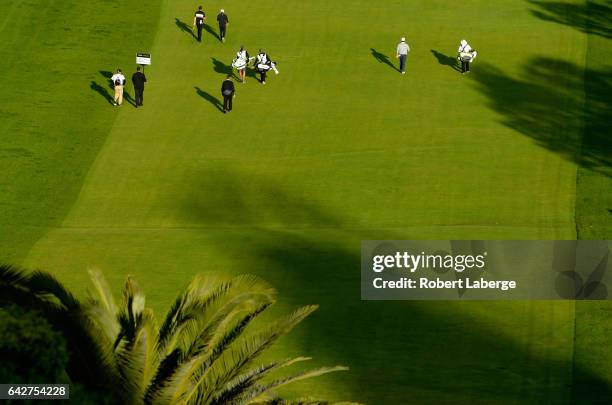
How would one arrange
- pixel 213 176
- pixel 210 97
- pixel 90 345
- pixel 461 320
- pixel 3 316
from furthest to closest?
pixel 210 97 → pixel 213 176 → pixel 461 320 → pixel 90 345 → pixel 3 316

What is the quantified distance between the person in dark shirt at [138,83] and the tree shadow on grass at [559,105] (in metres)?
13.2

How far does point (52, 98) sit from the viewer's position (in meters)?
48.1

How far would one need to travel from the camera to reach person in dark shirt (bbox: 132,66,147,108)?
46.5 meters

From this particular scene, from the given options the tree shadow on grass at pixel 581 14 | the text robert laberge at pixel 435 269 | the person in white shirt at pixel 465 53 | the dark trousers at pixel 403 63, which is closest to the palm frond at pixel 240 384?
the text robert laberge at pixel 435 269

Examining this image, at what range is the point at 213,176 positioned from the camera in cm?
4206

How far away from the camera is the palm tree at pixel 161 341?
16.8 m

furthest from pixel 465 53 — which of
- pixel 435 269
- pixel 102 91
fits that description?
pixel 435 269

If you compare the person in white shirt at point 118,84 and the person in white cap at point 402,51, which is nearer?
the person in white shirt at point 118,84

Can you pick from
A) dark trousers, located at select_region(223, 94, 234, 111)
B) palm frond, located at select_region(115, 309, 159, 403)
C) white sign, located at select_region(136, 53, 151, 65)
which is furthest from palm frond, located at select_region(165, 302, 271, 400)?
white sign, located at select_region(136, 53, 151, 65)

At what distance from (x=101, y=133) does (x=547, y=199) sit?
53.0 ft

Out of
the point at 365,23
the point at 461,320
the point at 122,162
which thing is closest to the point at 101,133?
the point at 122,162

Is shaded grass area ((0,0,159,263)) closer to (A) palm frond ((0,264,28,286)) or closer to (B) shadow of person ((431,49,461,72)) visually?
(B) shadow of person ((431,49,461,72))

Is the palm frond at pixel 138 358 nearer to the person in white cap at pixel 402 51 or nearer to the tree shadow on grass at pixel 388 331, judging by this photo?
the tree shadow on grass at pixel 388 331

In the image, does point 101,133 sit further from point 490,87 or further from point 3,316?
point 3,316
